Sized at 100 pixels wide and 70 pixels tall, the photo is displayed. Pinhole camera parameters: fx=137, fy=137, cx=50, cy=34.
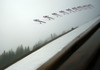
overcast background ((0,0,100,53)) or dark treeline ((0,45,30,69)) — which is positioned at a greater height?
overcast background ((0,0,100,53))

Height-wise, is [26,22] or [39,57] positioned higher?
[26,22]

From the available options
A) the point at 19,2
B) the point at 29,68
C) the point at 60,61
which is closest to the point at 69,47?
the point at 60,61

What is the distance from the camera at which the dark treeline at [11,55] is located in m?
1.03

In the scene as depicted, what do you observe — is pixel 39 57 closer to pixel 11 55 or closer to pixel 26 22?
pixel 11 55

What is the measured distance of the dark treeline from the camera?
1.03 m

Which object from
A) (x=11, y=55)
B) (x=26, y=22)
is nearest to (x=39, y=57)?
(x=11, y=55)

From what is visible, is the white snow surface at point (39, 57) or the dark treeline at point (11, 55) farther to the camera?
the dark treeline at point (11, 55)

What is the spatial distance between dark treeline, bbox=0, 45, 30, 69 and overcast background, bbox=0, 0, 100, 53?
0.03 metres

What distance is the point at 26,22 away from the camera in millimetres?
1229

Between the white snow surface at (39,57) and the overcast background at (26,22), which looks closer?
the white snow surface at (39,57)

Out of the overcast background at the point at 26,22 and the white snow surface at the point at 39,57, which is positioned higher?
the overcast background at the point at 26,22

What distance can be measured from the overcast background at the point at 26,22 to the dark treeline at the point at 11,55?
32mm

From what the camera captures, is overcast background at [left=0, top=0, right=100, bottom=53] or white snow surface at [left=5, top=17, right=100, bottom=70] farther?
overcast background at [left=0, top=0, right=100, bottom=53]

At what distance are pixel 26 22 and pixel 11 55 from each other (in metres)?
0.32
